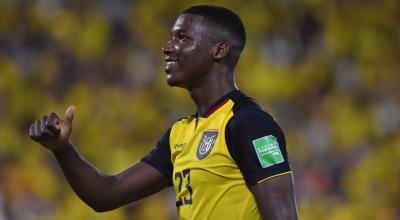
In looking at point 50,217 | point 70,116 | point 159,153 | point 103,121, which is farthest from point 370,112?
point 70,116

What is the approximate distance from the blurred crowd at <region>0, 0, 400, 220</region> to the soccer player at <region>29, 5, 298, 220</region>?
3.33 meters

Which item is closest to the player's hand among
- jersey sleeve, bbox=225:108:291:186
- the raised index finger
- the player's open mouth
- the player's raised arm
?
the raised index finger

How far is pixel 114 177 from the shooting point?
10.5 feet

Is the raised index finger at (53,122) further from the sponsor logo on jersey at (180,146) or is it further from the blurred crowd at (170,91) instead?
the blurred crowd at (170,91)

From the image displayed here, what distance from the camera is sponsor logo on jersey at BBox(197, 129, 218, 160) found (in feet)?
9.22

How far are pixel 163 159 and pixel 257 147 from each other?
1.92 feet

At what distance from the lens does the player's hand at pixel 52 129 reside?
9.14ft

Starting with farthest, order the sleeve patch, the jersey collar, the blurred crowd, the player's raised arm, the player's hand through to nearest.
Result: the blurred crowd → the player's raised arm → the jersey collar → the player's hand → the sleeve patch

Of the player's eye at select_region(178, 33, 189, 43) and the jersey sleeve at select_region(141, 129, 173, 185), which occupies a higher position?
the player's eye at select_region(178, 33, 189, 43)

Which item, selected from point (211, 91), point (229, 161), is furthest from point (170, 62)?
point (229, 161)

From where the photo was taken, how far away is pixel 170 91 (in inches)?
277

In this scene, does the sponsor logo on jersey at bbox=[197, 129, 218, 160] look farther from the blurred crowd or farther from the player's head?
the blurred crowd

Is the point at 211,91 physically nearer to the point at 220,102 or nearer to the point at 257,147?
the point at 220,102

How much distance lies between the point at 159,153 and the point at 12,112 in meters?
4.16
